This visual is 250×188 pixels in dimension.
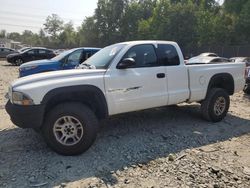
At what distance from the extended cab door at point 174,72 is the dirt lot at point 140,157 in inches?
29.2

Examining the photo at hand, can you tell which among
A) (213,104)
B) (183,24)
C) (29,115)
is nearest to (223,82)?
(213,104)

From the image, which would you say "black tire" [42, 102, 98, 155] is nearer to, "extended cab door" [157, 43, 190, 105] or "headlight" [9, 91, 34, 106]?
"headlight" [9, 91, 34, 106]

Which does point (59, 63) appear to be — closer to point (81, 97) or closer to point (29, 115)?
point (81, 97)

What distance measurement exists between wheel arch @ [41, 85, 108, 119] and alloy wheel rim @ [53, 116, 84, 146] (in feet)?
1.07

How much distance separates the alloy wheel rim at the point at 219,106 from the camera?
7250 mm

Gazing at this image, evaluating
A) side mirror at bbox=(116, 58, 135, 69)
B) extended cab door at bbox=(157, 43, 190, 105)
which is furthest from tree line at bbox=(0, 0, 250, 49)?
side mirror at bbox=(116, 58, 135, 69)

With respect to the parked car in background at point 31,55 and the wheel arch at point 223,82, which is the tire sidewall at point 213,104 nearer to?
the wheel arch at point 223,82

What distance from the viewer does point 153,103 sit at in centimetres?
606

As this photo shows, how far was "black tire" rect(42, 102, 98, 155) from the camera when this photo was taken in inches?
196

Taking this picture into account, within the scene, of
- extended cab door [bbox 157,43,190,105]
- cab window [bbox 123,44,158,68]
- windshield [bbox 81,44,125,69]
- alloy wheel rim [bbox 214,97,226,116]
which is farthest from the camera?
alloy wheel rim [bbox 214,97,226,116]

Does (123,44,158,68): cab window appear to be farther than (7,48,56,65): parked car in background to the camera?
No

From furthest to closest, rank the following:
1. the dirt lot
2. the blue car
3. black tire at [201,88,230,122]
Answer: the blue car < black tire at [201,88,230,122] < the dirt lot

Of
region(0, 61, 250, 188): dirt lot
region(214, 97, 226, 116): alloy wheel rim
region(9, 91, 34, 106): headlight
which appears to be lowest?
region(0, 61, 250, 188): dirt lot

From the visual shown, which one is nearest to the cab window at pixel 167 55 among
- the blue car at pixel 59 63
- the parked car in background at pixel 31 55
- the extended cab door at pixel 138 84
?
the extended cab door at pixel 138 84
